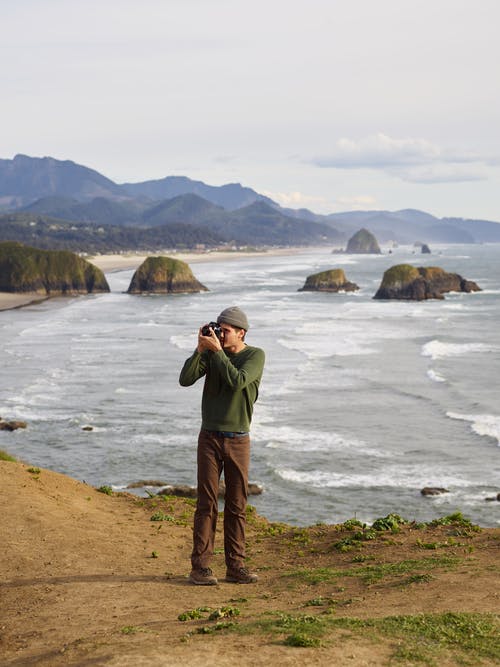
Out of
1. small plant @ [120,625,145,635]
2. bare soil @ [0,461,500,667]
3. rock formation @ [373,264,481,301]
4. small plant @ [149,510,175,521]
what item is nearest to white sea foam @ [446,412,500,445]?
bare soil @ [0,461,500,667]

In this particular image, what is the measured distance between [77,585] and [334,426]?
67.3 ft

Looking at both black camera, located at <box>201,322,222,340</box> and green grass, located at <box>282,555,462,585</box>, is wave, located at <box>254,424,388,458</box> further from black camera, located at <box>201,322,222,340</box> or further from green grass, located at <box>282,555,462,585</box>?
black camera, located at <box>201,322,222,340</box>

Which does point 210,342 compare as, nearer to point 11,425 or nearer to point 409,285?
point 11,425

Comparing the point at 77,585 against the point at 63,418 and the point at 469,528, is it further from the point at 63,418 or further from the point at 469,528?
the point at 63,418

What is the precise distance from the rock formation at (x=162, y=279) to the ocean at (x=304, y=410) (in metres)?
38.2

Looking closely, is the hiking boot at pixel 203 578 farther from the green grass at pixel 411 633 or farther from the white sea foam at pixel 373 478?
the white sea foam at pixel 373 478

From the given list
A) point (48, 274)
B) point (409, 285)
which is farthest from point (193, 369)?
point (48, 274)

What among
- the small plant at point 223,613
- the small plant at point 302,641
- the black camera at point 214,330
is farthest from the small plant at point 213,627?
the black camera at point 214,330

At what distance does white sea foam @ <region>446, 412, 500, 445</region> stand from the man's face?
20.1 meters

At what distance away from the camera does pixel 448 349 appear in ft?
160

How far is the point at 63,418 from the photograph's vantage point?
3005 centimetres

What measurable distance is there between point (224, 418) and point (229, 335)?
84 centimetres

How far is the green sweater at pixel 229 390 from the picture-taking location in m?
8.05

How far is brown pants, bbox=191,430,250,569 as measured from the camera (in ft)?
27.3
